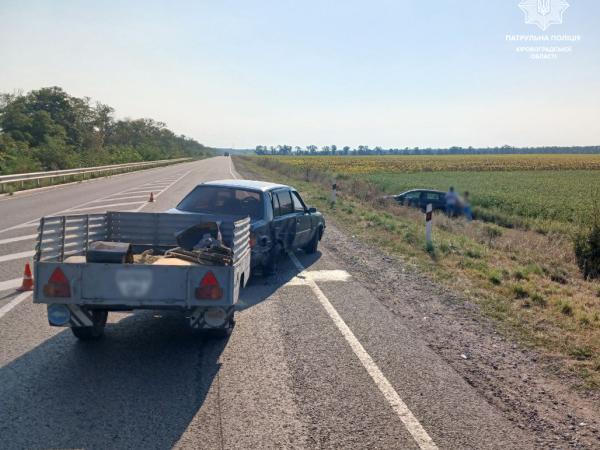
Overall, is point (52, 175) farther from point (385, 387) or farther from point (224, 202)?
point (385, 387)

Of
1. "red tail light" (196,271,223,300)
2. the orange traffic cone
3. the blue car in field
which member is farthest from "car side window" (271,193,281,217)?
the blue car in field

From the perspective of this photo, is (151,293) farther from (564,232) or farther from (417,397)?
(564,232)

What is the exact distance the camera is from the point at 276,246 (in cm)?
948

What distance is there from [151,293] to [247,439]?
187cm

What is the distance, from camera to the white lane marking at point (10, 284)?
27.1 feet

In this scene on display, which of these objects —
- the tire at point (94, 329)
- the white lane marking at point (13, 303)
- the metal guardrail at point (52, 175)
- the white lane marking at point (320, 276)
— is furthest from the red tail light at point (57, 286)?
the metal guardrail at point (52, 175)

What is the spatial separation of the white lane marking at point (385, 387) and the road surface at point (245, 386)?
13 mm

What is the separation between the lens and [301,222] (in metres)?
10.8

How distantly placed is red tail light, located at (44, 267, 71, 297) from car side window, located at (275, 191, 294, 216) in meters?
5.06

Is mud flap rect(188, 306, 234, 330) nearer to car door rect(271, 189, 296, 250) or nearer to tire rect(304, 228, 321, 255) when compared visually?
car door rect(271, 189, 296, 250)

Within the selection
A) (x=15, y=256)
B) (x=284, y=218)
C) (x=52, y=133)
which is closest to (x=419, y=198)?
(x=284, y=218)

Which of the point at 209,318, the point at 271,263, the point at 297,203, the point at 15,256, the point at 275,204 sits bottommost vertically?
the point at 15,256

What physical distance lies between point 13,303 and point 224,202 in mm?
3355

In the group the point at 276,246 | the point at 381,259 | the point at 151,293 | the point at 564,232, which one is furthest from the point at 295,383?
the point at 564,232
